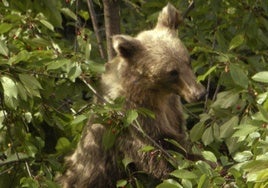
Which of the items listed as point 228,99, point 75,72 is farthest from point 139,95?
point 75,72

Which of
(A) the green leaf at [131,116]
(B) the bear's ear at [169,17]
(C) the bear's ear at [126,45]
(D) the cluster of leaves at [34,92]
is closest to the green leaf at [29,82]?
A: (D) the cluster of leaves at [34,92]

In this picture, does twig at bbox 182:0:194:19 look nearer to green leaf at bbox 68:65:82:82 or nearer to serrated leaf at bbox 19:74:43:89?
green leaf at bbox 68:65:82:82

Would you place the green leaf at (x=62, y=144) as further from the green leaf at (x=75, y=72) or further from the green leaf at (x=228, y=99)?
the green leaf at (x=228, y=99)

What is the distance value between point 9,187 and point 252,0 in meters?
2.66

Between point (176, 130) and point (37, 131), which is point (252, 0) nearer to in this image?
point (176, 130)

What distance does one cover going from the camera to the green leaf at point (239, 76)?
14.6ft

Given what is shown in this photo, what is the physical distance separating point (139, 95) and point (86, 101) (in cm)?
63

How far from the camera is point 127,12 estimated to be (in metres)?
8.45

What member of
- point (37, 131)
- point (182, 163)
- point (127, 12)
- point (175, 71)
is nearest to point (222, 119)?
point (175, 71)

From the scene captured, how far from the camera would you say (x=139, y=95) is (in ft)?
18.4

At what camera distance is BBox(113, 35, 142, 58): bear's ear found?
5336 mm

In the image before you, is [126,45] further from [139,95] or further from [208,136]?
[208,136]

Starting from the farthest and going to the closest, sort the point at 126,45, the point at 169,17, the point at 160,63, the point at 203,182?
the point at 169,17, the point at 160,63, the point at 126,45, the point at 203,182

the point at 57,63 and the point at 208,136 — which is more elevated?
the point at 57,63
